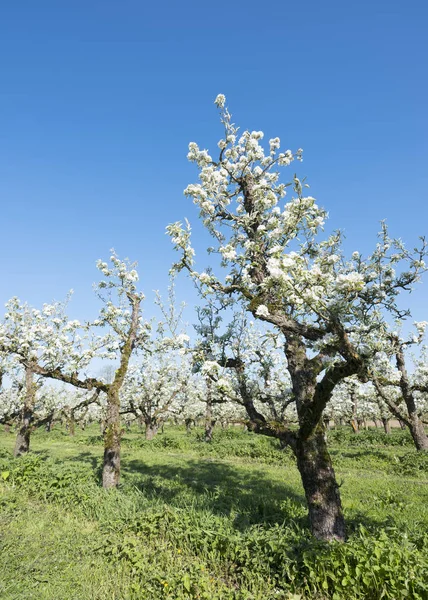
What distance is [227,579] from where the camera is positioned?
6.53 meters

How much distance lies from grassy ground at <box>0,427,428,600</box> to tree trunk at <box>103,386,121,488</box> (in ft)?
2.10

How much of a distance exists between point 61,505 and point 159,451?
20578 mm

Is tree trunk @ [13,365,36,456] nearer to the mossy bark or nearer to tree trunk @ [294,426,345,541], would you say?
the mossy bark

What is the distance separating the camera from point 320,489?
25.9 feet

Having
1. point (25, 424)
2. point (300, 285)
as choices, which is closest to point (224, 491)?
point (300, 285)

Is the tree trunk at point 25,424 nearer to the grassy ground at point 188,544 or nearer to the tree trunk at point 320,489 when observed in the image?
the grassy ground at point 188,544

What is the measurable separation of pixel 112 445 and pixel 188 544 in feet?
23.6

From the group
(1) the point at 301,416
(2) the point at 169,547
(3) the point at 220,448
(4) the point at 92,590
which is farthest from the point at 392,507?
(3) the point at 220,448

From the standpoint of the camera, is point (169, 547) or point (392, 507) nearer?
point (169, 547)

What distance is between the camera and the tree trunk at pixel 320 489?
7.62 m

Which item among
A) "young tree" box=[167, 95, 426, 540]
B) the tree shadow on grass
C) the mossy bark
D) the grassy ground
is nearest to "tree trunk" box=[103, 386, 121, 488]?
the mossy bark

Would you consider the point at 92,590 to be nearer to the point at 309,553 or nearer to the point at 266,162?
the point at 309,553

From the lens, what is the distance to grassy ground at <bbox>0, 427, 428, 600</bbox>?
18.5 feet

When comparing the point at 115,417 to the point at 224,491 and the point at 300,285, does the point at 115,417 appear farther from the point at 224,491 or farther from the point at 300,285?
the point at 300,285
